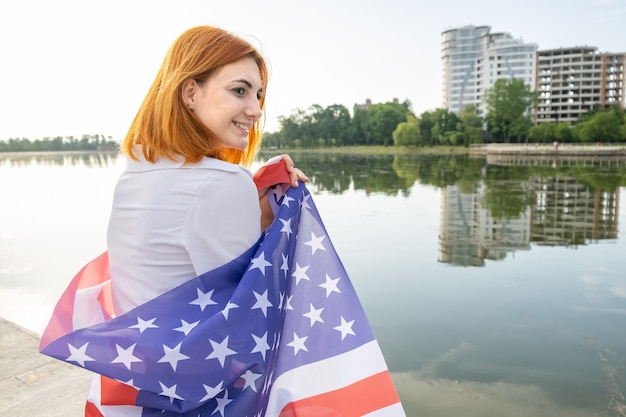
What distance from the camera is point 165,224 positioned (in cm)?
112

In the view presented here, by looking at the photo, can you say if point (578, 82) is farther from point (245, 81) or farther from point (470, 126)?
point (245, 81)

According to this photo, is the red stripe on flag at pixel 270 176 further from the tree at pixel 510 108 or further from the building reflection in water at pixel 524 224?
Result: the tree at pixel 510 108

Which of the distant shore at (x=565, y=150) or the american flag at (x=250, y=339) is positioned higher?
the distant shore at (x=565, y=150)

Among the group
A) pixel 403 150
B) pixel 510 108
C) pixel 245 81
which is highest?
pixel 510 108

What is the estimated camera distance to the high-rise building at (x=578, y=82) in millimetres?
90562

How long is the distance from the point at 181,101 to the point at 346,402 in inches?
32.6

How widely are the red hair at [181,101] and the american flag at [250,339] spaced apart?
292 millimetres

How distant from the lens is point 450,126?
3027 inches

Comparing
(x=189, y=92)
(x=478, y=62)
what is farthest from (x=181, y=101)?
(x=478, y=62)

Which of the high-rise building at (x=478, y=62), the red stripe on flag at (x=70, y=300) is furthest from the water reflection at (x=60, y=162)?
the high-rise building at (x=478, y=62)

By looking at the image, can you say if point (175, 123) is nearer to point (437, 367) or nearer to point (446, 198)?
point (437, 367)

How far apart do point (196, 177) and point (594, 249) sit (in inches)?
382

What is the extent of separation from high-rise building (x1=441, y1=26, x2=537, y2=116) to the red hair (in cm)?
10111

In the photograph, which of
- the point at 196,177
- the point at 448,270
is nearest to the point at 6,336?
the point at 196,177
